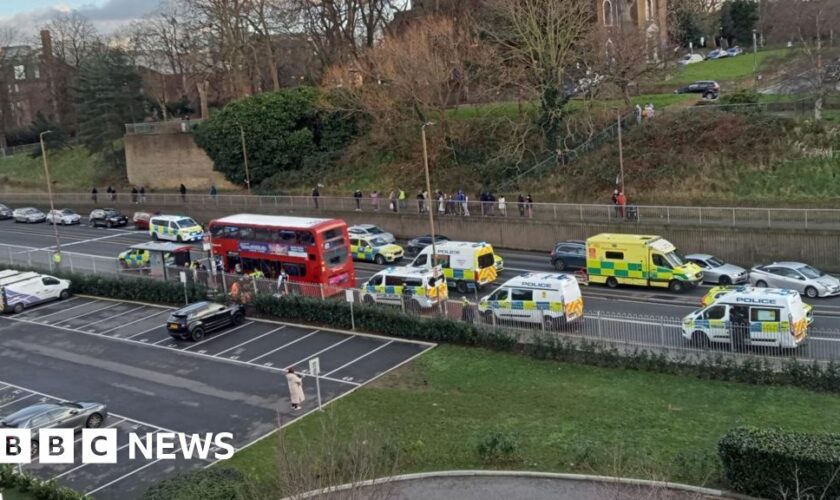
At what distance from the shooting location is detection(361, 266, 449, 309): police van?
2903 cm

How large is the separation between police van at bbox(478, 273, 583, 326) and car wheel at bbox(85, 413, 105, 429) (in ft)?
39.8

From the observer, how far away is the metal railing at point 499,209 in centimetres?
3431

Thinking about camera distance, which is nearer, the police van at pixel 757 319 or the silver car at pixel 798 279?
the police van at pixel 757 319

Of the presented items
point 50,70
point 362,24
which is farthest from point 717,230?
point 50,70

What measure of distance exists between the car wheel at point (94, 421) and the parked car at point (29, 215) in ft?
143

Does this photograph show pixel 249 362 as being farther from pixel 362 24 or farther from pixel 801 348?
pixel 362 24

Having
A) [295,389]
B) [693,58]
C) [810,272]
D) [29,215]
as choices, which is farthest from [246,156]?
[693,58]

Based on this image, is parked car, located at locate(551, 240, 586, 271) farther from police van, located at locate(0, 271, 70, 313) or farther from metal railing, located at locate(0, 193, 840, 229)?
police van, located at locate(0, 271, 70, 313)

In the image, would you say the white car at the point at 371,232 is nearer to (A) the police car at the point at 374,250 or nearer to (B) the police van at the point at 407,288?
(A) the police car at the point at 374,250

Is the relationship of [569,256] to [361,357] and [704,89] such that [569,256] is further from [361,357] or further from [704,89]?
[704,89]

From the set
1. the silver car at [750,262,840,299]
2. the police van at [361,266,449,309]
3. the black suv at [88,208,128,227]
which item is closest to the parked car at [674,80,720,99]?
the silver car at [750,262,840,299]

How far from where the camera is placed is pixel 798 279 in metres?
29.8

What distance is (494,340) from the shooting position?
85.2 ft

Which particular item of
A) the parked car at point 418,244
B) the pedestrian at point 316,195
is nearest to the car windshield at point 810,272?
the parked car at point 418,244
